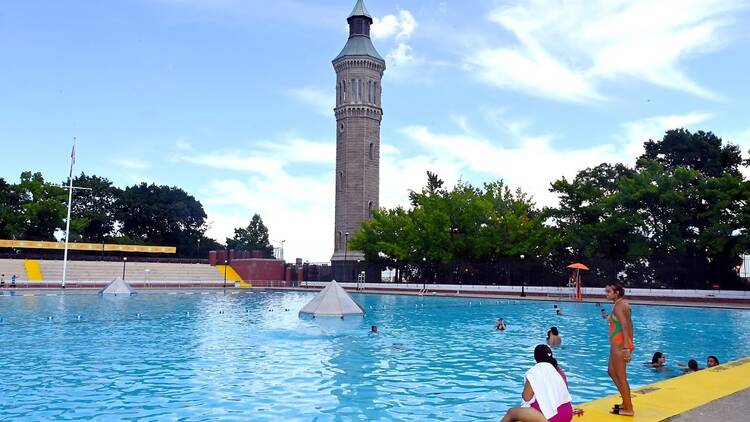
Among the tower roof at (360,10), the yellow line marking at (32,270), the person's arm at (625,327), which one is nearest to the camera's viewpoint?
the person's arm at (625,327)

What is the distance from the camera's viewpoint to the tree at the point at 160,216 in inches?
3401

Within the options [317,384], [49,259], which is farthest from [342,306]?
[49,259]

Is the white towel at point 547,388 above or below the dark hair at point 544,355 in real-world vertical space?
below

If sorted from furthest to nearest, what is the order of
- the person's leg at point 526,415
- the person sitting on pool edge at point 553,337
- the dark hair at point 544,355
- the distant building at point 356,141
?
the distant building at point 356,141 < the person sitting on pool edge at point 553,337 < the dark hair at point 544,355 < the person's leg at point 526,415

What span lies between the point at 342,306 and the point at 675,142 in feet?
137

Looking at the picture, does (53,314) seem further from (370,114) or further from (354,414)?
(370,114)

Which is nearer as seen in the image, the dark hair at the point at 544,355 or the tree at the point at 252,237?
the dark hair at the point at 544,355

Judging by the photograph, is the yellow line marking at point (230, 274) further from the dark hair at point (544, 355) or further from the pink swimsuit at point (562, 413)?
the pink swimsuit at point (562, 413)

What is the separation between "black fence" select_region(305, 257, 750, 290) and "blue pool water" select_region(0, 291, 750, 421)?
36.4 ft

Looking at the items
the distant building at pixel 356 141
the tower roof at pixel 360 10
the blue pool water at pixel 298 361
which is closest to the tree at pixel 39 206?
the distant building at pixel 356 141

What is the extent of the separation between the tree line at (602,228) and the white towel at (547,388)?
34711 mm

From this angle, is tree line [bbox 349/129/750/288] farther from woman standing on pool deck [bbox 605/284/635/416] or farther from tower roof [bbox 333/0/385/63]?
woman standing on pool deck [bbox 605/284/635/416]

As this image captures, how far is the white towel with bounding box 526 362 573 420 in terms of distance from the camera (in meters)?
5.79

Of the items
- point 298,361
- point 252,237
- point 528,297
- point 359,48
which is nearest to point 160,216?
point 252,237
